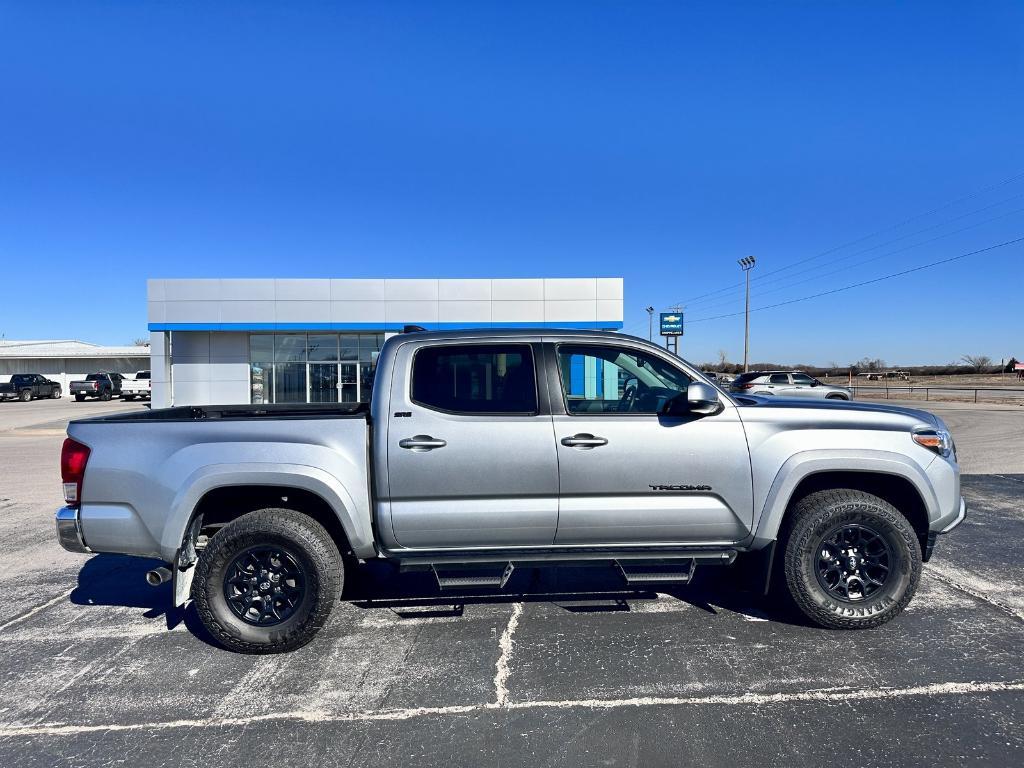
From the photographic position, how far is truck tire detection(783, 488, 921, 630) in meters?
3.78

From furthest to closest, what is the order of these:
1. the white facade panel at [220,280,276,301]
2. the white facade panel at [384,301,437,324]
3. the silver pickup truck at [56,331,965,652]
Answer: the white facade panel at [384,301,437,324]
the white facade panel at [220,280,276,301]
the silver pickup truck at [56,331,965,652]

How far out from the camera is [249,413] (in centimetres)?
439

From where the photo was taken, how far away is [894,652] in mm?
3568

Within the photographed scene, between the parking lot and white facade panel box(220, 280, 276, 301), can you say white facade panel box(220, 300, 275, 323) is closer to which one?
white facade panel box(220, 280, 276, 301)

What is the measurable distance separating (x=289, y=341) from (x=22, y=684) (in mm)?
20674

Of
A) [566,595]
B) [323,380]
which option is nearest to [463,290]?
[323,380]

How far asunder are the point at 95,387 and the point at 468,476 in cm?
3926

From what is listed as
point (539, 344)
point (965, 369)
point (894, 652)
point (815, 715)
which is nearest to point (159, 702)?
point (539, 344)

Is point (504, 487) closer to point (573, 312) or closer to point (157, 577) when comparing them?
point (157, 577)

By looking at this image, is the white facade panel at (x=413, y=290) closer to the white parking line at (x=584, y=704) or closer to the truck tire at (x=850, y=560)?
the truck tire at (x=850, y=560)

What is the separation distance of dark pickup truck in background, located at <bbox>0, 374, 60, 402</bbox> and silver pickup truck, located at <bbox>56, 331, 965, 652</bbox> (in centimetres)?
4184

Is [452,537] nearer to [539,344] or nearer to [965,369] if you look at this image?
[539,344]

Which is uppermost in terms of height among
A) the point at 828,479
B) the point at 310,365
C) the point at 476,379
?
the point at 310,365

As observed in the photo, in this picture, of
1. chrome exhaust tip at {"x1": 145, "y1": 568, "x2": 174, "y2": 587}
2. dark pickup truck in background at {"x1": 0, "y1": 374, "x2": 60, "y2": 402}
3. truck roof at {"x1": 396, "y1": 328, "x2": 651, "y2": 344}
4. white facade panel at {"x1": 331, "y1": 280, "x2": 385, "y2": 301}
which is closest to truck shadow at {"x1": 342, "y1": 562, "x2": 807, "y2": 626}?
chrome exhaust tip at {"x1": 145, "y1": 568, "x2": 174, "y2": 587}
